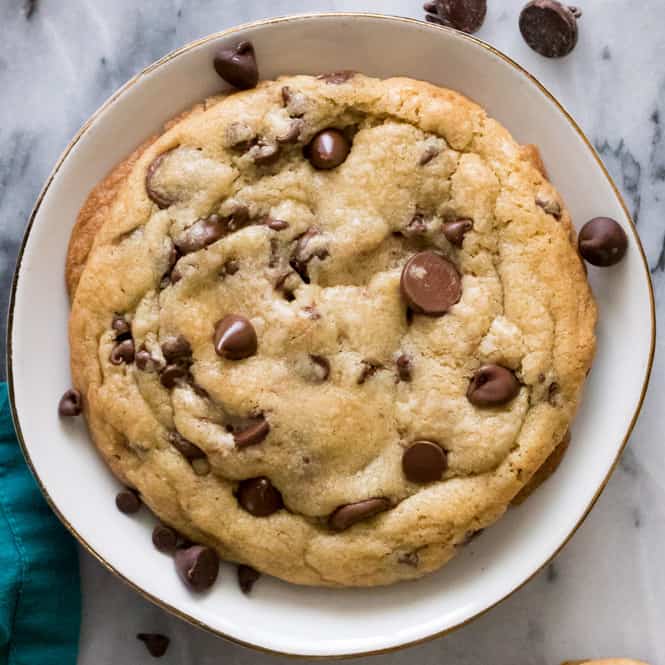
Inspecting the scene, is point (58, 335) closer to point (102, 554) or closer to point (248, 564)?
point (102, 554)

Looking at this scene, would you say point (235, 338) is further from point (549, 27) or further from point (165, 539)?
point (549, 27)

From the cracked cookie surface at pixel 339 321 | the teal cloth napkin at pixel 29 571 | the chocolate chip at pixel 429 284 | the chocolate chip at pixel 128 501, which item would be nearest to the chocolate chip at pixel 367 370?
the cracked cookie surface at pixel 339 321

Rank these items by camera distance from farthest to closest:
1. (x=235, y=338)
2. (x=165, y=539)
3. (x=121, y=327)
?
1. (x=165, y=539)
2. (x=121, y=327)
3. (x=235, y=338)

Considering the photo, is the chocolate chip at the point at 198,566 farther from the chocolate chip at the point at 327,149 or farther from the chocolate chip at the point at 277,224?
the chocolate chip at the point at 327,149

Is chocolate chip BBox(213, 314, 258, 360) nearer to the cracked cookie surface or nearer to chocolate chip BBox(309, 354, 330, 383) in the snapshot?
the cracked cookie surface

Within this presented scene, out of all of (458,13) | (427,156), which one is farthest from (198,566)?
(458,13)

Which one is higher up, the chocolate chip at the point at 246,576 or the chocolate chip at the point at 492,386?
the chocolate chip at the point at 492,386

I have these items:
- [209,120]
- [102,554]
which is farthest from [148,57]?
[102,554]
